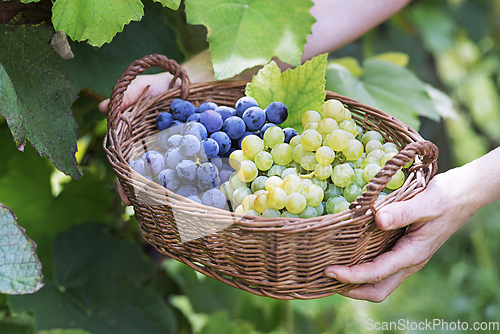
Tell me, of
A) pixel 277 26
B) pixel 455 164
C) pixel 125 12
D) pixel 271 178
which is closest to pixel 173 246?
pixel 271 178

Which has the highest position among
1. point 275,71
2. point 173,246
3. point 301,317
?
point 275,71

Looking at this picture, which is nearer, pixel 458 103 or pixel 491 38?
pixel 491 38

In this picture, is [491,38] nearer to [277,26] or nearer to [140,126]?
[277,26]

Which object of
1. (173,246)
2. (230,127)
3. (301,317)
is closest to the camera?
(173,246)

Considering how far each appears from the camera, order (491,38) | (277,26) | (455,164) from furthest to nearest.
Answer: (455,164) → (491,38) → (277,26)

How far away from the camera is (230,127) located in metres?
0.73

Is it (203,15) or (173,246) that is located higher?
(203,15)

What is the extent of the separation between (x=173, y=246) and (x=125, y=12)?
0.39 m

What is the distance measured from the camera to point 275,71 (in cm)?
80

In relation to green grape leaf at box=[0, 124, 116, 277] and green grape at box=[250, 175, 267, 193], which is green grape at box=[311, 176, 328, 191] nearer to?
green grape at box=[250, 175, 267, 193]

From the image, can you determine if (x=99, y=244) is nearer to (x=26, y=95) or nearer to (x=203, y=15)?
(x=26, y=95)

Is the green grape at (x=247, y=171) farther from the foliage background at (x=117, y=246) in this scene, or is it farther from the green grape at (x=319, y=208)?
the foliage background at (x=117, y=246)

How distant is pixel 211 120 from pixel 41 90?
0.98 ft

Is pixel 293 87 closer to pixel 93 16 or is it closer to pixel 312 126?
pixel 312 126
